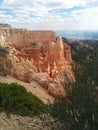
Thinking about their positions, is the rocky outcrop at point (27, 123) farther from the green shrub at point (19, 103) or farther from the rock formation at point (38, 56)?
the rock formation at point (38, 56)

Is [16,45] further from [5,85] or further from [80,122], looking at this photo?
[80,122]

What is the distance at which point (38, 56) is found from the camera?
31.5 m

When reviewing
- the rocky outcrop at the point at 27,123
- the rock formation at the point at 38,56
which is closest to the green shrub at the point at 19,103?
the rocky outcrop at the point at 27,123

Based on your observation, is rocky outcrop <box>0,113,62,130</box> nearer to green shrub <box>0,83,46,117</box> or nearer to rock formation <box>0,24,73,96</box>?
green shrub <box>0,83,46,117</box>

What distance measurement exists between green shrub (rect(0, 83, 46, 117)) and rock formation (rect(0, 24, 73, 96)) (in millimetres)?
3388

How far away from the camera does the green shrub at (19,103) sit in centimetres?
1374

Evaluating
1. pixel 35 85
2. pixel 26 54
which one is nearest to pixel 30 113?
pixel 35 85

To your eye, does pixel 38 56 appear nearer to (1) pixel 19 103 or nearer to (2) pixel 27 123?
(1) pixel 19 103

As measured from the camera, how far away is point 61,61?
1177 inches

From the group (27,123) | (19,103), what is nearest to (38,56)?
(19,103)

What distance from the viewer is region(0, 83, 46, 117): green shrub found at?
13.7 meters

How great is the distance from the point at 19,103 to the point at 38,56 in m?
17.6

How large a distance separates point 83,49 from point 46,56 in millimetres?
19159

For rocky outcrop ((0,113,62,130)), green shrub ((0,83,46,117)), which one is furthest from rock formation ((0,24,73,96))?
rocky outcrop ((0,113,62,130))
